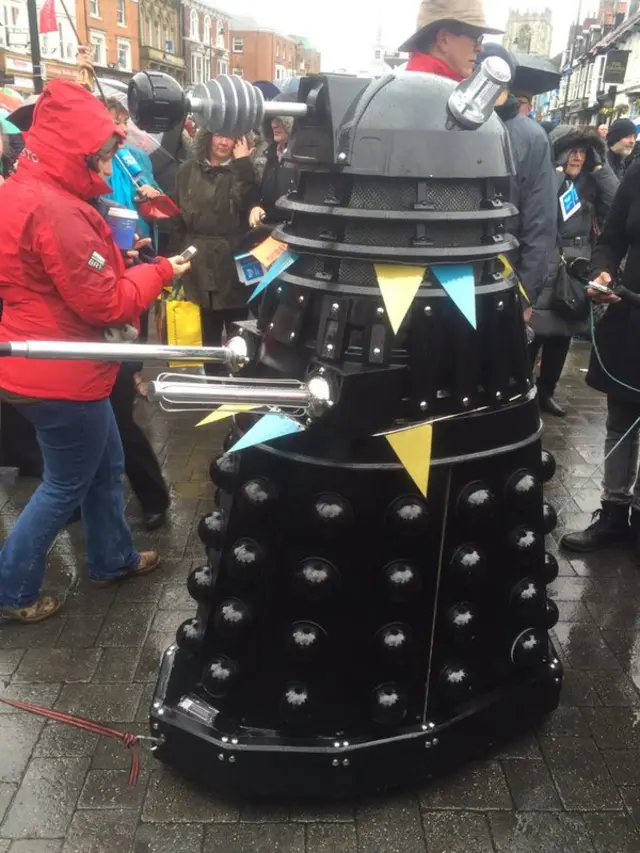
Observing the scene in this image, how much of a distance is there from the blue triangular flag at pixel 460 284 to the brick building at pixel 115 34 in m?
51.6

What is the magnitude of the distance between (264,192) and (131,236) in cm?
191

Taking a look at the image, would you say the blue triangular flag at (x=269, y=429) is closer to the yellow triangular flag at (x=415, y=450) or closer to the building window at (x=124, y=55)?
the yellow triangular flag at (x=415, y=450)

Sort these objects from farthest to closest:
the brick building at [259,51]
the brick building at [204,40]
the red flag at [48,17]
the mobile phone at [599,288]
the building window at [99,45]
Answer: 1. the brick building at [259,51]
2. the brick building at [204,40]
3. the building window at [99,45]
4. the red flag at [48,17]
5. the mobile phone at [599,288]

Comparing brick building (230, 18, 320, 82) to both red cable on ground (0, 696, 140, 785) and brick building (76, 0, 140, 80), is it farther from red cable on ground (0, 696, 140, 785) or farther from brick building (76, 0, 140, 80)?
red cable on ground (0, 696, 140, 785)

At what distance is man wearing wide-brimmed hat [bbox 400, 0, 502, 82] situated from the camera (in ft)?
10.3

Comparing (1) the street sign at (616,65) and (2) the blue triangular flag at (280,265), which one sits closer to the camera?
(2) the blue triangular flag at (280,265)

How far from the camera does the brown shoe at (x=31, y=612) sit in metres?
3.39

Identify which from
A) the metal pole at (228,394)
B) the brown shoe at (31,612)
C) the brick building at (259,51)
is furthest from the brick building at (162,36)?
the metal pole at (228,394)

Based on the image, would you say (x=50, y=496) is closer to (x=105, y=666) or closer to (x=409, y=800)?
(x=105, y=666)

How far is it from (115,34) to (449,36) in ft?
191

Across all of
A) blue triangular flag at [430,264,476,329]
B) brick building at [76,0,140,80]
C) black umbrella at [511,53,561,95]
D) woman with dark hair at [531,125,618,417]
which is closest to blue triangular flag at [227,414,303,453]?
blue triangular flag at [430,264,476,329]

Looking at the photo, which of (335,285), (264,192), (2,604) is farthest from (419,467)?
(264,192)

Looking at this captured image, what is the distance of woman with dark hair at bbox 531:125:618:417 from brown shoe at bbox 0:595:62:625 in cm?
419

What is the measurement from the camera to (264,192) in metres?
5.53
